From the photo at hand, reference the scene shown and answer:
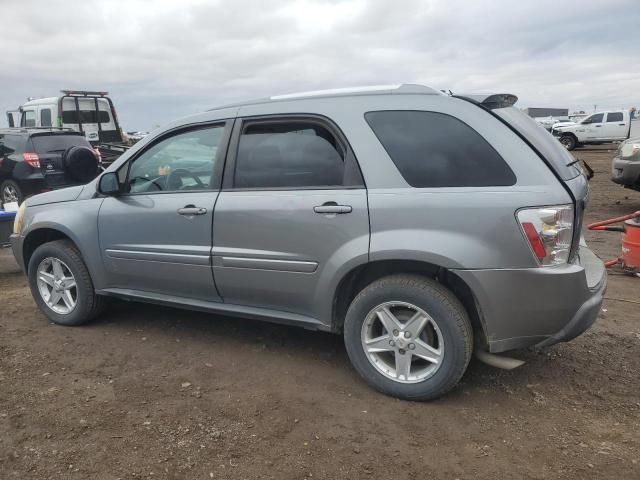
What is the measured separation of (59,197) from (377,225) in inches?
111

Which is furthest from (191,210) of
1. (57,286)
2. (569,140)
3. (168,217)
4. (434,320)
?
(569,140)

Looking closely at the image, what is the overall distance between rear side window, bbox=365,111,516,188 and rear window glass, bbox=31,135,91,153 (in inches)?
362

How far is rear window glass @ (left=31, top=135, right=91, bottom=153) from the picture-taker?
10.3m

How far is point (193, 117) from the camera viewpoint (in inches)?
151

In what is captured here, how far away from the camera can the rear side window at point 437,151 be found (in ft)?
9.32

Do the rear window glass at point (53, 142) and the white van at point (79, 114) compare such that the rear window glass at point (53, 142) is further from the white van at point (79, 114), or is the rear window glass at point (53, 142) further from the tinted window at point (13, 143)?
the white van at point (79, 114)

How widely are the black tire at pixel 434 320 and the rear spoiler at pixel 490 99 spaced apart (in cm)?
105

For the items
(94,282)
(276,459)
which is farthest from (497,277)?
(94,282)

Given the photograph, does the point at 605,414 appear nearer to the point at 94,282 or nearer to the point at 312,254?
the point at 312,254

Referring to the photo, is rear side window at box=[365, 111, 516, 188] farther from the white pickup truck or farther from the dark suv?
the white pickup truck

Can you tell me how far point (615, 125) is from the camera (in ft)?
82.9

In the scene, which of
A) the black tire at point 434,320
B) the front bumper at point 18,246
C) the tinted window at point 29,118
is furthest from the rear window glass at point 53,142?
the black tire at point 434,320

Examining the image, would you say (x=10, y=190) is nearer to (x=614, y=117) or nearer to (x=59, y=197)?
(x=59, y=197)

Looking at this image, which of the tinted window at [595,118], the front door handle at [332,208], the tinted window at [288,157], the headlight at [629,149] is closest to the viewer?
the front door handle at [332,208]
